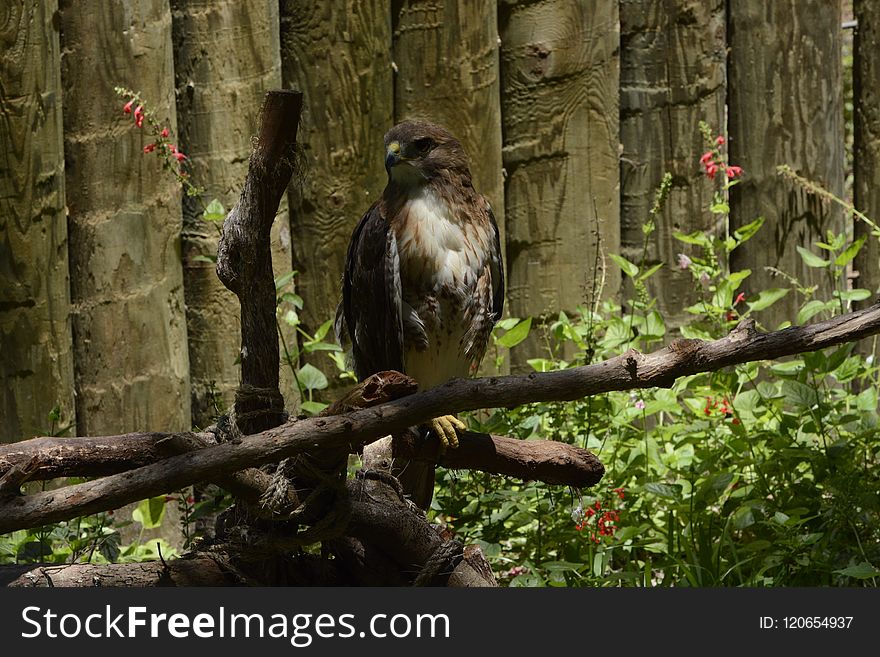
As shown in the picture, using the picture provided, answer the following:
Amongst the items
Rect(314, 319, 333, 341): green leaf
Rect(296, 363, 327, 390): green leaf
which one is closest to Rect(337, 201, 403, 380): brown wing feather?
Rect(296, 363, 327, 390): green leaf

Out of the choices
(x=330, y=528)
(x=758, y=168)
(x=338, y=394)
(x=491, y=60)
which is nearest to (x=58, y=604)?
(x=330, y=528)

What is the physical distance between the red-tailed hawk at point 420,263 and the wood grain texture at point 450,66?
2.65 ft

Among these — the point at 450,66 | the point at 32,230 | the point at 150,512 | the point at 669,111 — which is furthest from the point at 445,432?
the point at 669,111

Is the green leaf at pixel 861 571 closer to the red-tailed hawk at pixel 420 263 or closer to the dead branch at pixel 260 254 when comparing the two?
the red-tailed hawk at pixel 420 263

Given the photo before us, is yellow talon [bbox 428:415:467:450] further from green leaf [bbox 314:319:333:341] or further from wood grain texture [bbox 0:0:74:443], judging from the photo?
wood grain texture [bbox 0:0:74:443]

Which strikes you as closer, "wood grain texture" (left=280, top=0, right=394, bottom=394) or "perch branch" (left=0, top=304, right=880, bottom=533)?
"perch branch" (left=0, top=304, right=880, bottom=533)

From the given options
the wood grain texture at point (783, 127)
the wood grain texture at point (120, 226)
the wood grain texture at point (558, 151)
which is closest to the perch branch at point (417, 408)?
the wood grain texture at point (120, 226)

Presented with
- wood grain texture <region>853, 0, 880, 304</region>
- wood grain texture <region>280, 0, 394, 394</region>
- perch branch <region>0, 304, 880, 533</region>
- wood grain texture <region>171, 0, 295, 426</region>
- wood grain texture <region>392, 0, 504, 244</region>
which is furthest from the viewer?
wood grain texture <region>853, 0, 880, 304</region>

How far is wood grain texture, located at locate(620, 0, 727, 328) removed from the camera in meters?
4.75

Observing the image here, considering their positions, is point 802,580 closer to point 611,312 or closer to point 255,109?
point 611,312

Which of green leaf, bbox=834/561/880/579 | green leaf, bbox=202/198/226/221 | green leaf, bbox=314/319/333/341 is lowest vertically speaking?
green leaf, bbox=834/561/880/579

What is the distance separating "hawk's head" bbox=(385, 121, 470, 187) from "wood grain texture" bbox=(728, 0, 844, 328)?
162 centimetres

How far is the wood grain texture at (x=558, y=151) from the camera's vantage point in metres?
4.63

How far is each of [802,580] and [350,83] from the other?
7.65 ft
